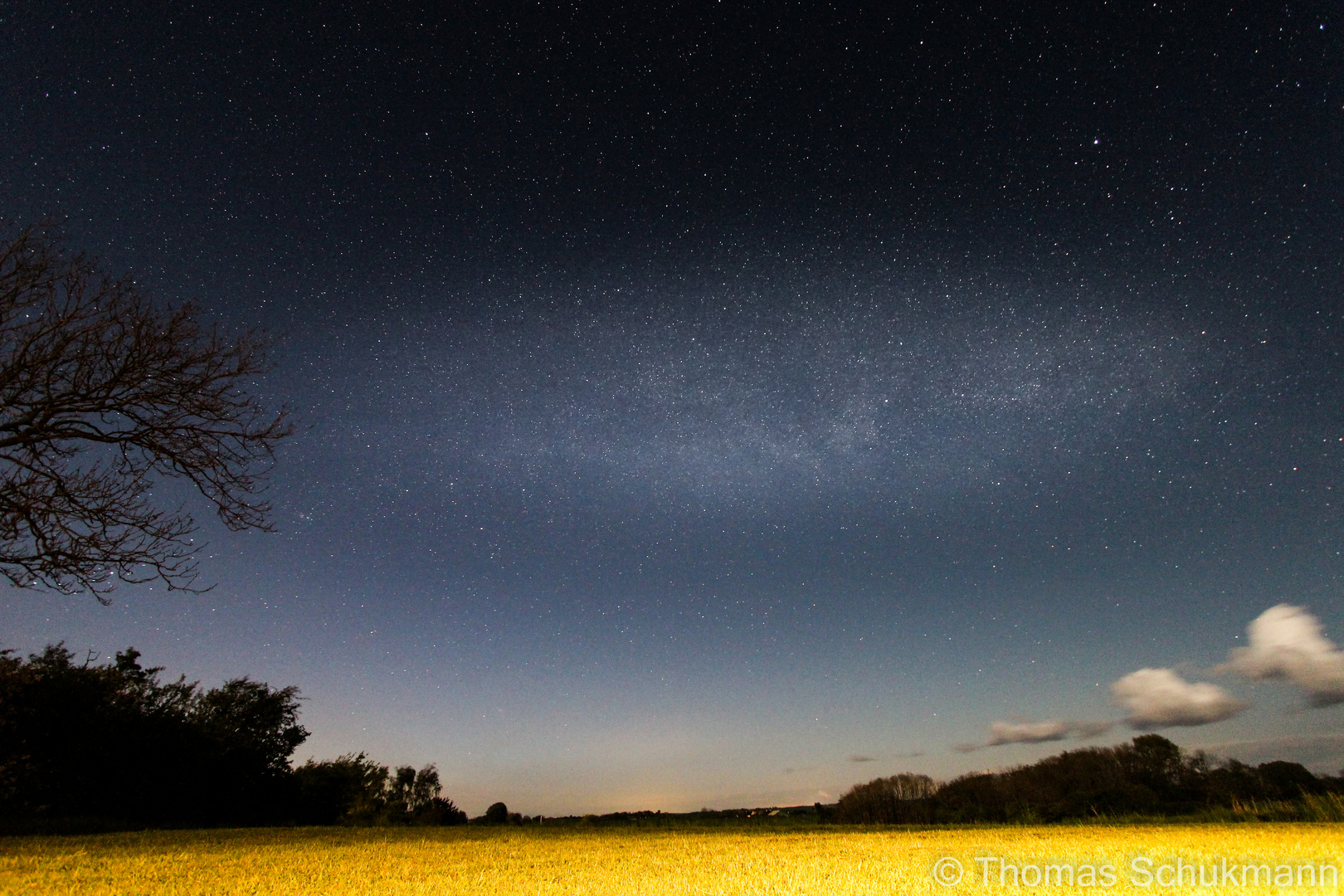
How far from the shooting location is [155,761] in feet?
79.8

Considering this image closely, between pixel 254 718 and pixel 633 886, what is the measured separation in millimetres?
33067

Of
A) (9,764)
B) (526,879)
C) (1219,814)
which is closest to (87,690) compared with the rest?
(9,764)

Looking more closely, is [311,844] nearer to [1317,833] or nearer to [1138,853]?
[1138,853]

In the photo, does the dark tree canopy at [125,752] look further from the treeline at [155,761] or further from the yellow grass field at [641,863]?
the yellow grass field at [641,863]

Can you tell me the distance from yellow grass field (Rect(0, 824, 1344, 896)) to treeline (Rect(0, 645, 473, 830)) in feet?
36.0

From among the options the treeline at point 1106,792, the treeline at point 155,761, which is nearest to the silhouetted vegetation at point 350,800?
the treeline at point 155,761

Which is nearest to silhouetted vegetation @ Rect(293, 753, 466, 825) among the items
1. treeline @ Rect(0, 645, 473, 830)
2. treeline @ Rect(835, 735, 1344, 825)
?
treeline @ Rect(0, 645, 473, 830)

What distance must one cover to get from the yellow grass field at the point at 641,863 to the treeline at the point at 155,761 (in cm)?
1097

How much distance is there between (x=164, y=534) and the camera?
9758mm

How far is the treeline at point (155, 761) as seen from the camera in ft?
68.6

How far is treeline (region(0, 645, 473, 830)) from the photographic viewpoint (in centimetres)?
2091

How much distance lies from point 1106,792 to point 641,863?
76.9 feet

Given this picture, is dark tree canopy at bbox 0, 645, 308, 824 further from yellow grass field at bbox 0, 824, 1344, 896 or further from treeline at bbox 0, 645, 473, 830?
yellow grass field at bbox 0, 824, 1344, 896

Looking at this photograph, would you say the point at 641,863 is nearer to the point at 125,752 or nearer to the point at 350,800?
the point at 125,752
